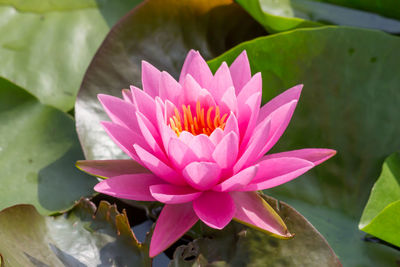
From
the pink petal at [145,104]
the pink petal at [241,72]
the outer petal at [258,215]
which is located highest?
the pink petal at [241,72]

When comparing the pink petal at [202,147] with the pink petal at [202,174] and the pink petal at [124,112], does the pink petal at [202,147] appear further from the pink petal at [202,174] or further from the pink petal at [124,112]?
the pink petal at [124,112]

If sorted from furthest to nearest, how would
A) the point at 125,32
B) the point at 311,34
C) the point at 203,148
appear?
the point at 125,32, the point at 311,34, the point at 203,148

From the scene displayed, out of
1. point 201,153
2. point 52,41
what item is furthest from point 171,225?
point 52,41

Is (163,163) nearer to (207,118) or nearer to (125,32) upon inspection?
(207,118)

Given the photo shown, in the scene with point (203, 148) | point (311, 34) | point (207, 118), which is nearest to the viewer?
point (203, 148)

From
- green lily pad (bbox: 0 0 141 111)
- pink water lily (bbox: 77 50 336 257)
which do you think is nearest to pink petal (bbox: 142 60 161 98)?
pink water lily (bbox: 77 50 336 257)

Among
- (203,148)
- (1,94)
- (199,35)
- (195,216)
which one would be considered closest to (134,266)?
(195,216)

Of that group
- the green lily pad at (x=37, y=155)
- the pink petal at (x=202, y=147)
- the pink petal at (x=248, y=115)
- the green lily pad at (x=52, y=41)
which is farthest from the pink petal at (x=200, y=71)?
the green lily pad at (x=52, y=41)

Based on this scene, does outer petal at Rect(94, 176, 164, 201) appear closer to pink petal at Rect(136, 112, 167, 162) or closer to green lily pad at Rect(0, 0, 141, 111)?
pink petal at Rect(136, 112, 167, 162)
